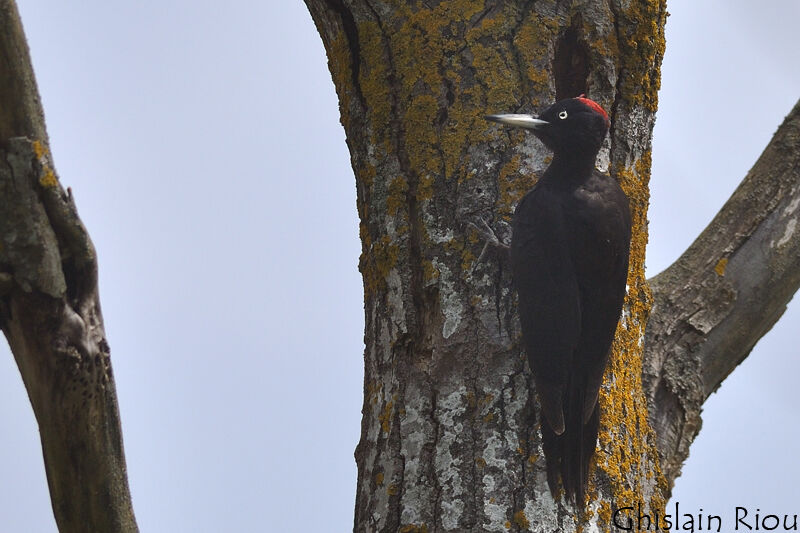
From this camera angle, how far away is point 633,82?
2.91 m

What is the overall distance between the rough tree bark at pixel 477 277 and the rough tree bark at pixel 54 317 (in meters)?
0.73

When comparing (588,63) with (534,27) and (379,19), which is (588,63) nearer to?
(534,27)

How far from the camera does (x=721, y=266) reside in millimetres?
3350

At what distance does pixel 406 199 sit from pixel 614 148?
602 millimetres

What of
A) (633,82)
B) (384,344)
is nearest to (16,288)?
(384,344)

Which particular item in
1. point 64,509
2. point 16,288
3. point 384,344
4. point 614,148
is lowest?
point 64,509

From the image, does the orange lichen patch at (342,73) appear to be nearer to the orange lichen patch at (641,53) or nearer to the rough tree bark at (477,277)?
the rough tree bark at (477,277)

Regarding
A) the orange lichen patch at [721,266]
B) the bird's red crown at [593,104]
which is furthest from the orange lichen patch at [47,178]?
the orange lichen patch at [721,266]

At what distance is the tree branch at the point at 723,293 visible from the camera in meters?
3.12

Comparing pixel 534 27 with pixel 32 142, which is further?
pixel 534 27

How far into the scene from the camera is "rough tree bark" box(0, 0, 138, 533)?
2035 mm

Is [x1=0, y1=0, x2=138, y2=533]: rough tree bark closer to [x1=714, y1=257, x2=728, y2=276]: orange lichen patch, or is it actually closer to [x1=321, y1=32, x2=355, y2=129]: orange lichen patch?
[x1=321, y1=32, x2=355, y2=129]: orange lichen patch

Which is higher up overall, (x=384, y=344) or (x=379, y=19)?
(x=379, y=19)

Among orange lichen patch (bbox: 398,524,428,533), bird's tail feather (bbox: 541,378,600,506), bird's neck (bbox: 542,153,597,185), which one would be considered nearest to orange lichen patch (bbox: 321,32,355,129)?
bird's neck (bbox: 542,153,597,185)
